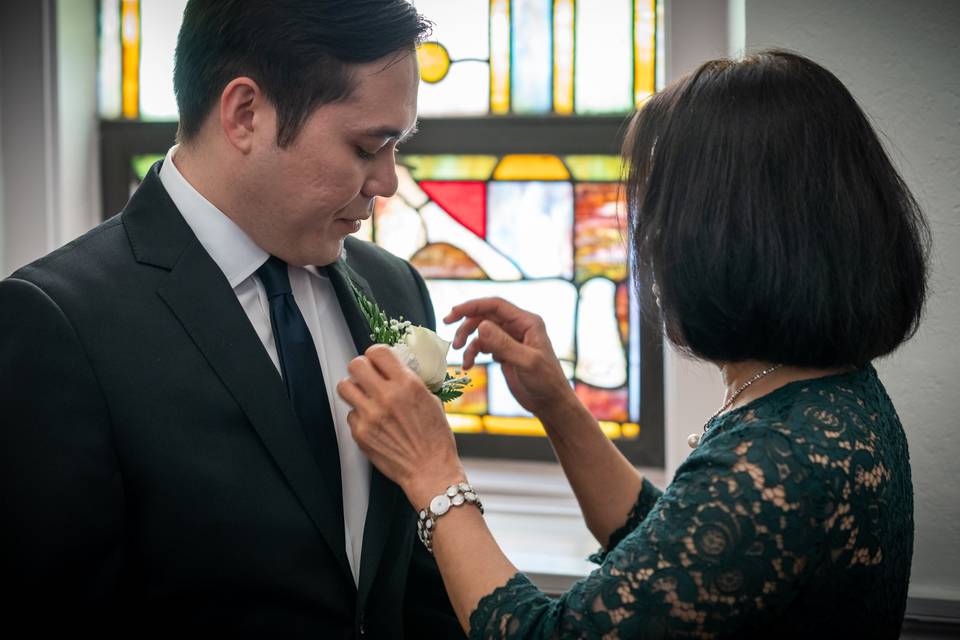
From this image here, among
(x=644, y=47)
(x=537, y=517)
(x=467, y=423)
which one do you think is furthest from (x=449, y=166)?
(x=537, y=517)

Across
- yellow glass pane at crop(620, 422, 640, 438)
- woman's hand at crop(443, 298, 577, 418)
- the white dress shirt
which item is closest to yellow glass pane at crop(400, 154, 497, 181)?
yellow glass pane at crop(620, 422, 640, 438)

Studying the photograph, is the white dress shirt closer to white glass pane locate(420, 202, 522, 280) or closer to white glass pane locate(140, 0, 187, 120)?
white glass pane locate(420, 202, 522, 280)

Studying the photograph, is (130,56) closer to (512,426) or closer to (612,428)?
(512,426)

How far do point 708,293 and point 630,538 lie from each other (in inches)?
14.3

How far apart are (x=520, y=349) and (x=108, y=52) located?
1.94 metres

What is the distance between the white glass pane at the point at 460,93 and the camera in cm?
281

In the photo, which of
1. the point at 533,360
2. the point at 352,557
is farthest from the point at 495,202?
the point at 352,557

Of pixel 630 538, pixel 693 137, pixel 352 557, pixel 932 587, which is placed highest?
pixel 693 137

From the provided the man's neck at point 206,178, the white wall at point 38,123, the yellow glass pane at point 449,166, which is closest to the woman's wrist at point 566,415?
the man's neck at point 206,178

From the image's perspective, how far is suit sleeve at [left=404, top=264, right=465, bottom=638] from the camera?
70.0 inches

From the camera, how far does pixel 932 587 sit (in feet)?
7.28

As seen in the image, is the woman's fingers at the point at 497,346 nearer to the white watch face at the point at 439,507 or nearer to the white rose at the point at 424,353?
the white rose at the point at 424,353

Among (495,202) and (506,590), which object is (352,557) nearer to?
(506,590)

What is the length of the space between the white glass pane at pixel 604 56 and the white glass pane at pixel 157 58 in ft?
4.17
